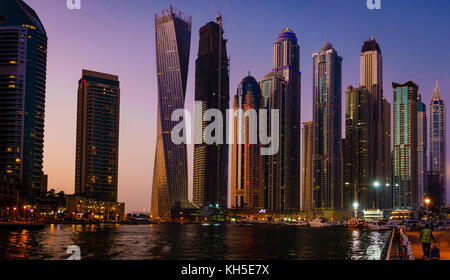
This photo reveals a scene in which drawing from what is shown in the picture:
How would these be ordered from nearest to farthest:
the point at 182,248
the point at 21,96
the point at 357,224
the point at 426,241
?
the point at 426,241
the point at 182,248
the point at 357,224
the point at 21,96

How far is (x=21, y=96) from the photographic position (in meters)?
153

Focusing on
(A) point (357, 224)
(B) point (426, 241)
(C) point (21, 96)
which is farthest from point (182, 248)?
(C) point (21, 96)

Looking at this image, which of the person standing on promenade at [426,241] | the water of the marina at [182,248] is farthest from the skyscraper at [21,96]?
the person standing on promenade at [426,241]

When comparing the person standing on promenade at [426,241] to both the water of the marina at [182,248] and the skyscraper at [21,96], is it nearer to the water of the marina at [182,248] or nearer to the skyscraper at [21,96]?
the water of the marina at [182,248]

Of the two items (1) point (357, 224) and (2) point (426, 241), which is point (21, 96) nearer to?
(1) point (357, 224)

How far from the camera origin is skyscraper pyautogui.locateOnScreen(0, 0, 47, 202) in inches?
5866

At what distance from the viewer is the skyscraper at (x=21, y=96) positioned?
149 metres

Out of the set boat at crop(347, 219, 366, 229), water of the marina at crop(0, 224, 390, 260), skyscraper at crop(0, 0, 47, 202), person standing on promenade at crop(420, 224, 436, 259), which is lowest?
boat at crop(347, 219, 366, 229)

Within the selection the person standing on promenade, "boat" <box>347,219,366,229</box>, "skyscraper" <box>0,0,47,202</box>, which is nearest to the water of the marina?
the person standing on promenade

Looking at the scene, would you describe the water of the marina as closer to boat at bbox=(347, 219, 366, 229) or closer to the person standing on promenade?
the person standing on promenade

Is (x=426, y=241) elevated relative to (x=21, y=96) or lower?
lower

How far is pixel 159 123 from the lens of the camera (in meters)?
196

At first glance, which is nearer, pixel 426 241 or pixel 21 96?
pixel 426 241
